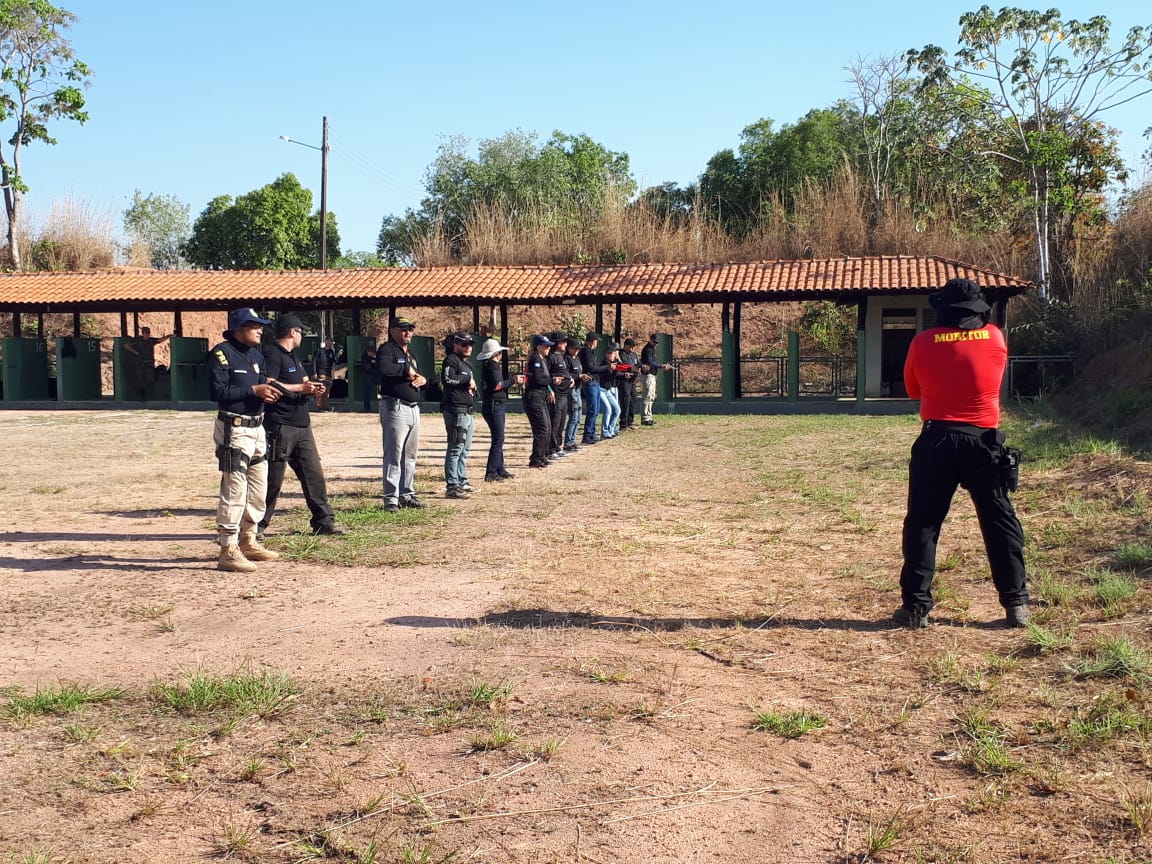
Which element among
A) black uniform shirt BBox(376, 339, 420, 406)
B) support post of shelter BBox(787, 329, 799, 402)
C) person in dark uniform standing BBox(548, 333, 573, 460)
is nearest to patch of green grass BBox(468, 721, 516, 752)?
black uniform shirt BBox(376, 339, 420, 406)

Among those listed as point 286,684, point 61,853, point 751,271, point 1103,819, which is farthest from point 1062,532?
point 751,271

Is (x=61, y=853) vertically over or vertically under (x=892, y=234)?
under

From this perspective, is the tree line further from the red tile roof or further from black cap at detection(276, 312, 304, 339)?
black cap at detection(276, 312, 304, 339)

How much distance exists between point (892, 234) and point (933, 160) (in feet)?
8.79

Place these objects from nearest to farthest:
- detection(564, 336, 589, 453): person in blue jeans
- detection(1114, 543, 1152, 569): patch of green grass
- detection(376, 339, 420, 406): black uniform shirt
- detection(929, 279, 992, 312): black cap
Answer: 1. detection(929, 279, 992, 312): black cap
2. detection(1114, 543, 1152, 569): patch of green grass
3. detection(376, 339, 420, 406): black uniform shirt
4. detection(564, 336, 589, 453): person in blue jeans

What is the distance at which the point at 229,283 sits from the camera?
94.7 ft

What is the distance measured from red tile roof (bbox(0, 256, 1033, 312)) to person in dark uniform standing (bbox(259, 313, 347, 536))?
18.1 m

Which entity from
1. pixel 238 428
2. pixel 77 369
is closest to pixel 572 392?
pixel 238 428

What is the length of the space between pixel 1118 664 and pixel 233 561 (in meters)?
5.30

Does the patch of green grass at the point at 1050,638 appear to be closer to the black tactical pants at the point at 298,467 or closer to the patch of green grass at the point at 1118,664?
the patch of green grass at the point at 1118,664

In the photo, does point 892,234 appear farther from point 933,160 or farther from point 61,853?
point 61,853

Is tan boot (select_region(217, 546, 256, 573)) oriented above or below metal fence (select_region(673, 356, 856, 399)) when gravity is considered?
below

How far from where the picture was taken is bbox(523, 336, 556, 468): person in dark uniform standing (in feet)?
43.1

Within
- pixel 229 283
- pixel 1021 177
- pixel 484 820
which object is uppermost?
pixel 1021 177
